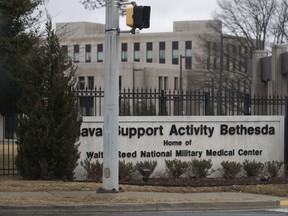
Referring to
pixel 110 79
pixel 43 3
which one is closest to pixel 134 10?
pixel 110 79

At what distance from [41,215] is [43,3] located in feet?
37.1

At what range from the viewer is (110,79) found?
46.3ft

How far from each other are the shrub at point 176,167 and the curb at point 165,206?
4.71 meters

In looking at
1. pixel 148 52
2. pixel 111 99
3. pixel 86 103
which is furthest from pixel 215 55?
pixel 148 52

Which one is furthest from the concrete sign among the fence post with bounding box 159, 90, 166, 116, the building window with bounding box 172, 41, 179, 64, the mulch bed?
the building window with bounding box 172, 41, 179, 64

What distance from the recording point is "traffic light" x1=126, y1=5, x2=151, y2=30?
1361cm

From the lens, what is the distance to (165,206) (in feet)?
42.0

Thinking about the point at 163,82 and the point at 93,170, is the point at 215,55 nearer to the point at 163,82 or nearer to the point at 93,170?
the point at 163,82

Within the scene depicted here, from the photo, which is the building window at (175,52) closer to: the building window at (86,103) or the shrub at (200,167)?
the building window at (86,103)

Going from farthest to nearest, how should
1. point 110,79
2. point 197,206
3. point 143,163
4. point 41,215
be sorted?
point 143,163 < point 110,79 < point 197,206 < point 41,215

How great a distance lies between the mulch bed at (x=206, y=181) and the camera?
16348 millimetres

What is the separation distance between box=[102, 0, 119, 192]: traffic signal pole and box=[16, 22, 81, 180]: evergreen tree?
9.43 feet

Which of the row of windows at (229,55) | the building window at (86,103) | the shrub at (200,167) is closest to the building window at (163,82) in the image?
the row of windows at (229,55)

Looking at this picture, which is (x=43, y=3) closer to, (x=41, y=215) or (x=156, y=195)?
(x=156, y=195)
